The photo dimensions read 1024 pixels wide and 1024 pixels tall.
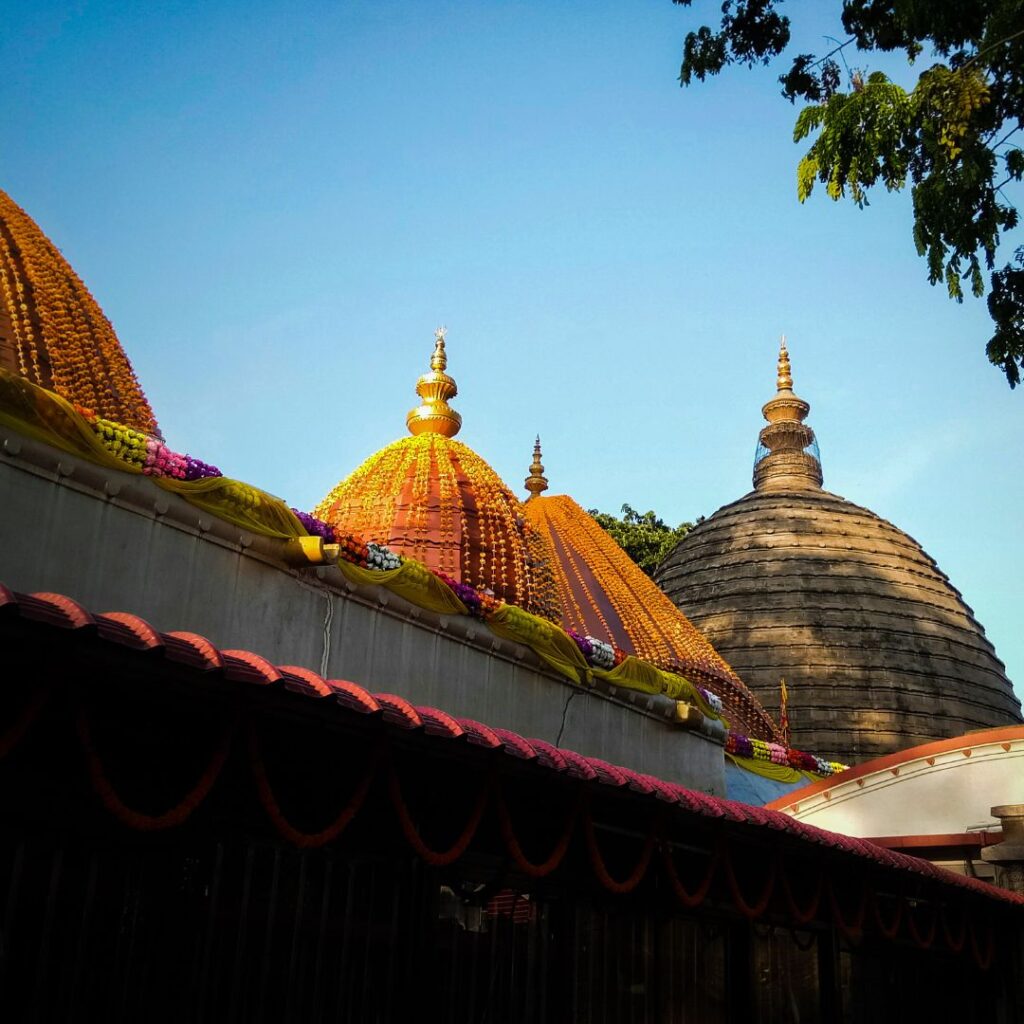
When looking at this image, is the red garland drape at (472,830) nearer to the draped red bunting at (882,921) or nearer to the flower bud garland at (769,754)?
the draped red bunting at (882,921)

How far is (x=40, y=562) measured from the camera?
8039mm

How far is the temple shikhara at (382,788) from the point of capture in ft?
17.8

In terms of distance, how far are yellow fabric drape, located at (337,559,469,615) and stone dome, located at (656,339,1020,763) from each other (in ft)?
54.8

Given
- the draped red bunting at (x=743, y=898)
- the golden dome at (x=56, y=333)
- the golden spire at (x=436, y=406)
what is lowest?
the draped red bunting at (x=743, y=898)

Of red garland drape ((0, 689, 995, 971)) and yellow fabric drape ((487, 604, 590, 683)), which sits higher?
yellow fabric drape ((487, 604, 590, 683))

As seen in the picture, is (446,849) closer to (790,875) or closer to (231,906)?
(231,906)

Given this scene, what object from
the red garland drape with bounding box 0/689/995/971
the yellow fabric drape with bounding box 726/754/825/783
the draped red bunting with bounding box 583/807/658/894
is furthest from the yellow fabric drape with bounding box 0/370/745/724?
the yellow fabric drape with bounding box 726/754/825/783

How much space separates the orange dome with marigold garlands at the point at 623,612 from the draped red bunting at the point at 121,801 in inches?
489

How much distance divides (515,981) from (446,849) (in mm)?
946

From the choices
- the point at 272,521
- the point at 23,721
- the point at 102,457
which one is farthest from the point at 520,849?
the point at 102,457

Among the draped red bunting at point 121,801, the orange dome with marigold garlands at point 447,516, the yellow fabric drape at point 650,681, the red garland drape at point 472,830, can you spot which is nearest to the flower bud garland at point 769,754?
the yellow fabric drape at point 650,681

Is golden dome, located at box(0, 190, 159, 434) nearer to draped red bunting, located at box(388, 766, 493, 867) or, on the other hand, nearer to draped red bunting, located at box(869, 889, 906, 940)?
draped red bunting, located at box(388, 766, 493, 867)

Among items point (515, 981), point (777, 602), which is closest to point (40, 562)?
point (515, 981)

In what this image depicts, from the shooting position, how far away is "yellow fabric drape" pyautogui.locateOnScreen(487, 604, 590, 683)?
38.5 ft
